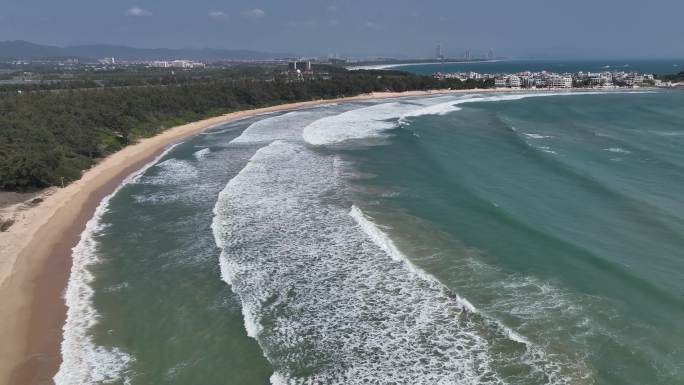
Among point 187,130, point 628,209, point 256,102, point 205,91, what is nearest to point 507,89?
point 256,102

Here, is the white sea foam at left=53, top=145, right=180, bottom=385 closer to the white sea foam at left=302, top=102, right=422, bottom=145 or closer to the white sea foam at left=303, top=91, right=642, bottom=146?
the white sea foam at left=303, top=91, right=642, bottom=146

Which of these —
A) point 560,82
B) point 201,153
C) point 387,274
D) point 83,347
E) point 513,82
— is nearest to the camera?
point 83,347

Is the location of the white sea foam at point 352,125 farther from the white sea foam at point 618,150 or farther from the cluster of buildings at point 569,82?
the cluster of buildings at point 569,82

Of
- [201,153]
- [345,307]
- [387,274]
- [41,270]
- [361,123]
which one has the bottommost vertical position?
[345,307]

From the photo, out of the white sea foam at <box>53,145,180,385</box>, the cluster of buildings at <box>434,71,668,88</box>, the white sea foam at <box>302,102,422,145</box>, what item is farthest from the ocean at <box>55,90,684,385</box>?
the cluster of buildings at <box>434,71,668,88</box>

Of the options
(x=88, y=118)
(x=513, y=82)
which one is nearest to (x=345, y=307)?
(x=88, y=118)

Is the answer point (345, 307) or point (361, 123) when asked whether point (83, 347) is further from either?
point (361, 123)
